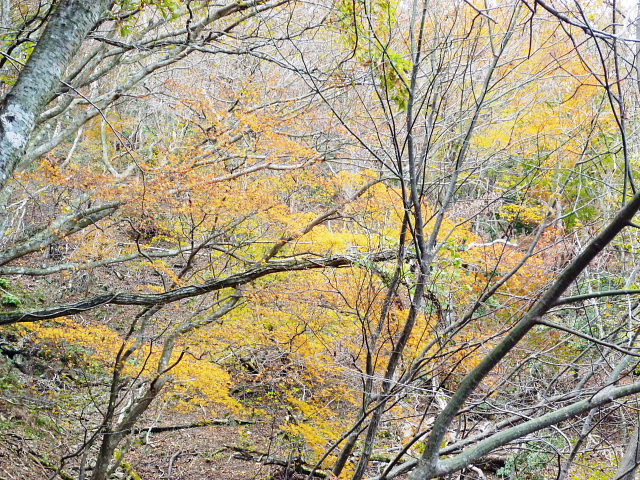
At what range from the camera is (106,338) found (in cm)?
722

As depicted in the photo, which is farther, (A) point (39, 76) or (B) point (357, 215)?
(B) point (357, 215)

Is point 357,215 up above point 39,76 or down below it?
above

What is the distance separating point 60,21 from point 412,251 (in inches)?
124

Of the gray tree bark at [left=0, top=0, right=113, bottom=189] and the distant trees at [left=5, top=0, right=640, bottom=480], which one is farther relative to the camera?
the distant trees at [left=5, top=0, right=640, bottom=480]

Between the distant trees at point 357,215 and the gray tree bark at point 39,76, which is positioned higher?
the distant trees at point 357,215

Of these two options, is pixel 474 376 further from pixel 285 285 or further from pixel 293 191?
pixel 293 191

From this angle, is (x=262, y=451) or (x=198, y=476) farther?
(x=262, y=451)

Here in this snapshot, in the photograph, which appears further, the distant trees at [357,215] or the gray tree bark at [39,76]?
the distant trees at [357,215]

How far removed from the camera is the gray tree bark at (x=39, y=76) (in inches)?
77.7

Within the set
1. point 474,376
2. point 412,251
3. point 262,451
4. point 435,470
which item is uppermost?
point 412,251

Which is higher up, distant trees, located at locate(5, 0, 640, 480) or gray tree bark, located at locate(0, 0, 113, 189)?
distant trees, located at locate(5, 0, 640, 480)

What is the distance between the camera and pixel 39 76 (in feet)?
6.75

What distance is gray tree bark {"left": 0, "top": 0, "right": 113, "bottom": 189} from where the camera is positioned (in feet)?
6.48

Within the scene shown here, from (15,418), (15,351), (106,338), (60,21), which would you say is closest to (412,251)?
(60,21)
